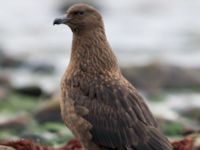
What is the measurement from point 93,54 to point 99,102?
2.56 ft

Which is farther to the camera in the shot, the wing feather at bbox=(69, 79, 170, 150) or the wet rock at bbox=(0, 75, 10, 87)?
the wet rock at bbox=(0, 75, 10, 87)

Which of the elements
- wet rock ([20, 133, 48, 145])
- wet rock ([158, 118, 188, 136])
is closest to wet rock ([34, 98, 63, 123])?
wet rock ([20, 133, 48, 145])

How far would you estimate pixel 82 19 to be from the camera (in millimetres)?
10000

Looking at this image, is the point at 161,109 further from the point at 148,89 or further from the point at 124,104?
the point at 124,104

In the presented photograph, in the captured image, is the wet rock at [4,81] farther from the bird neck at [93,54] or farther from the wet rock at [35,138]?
the bird neck at [93,54]

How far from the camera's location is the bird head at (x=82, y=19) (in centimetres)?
1000

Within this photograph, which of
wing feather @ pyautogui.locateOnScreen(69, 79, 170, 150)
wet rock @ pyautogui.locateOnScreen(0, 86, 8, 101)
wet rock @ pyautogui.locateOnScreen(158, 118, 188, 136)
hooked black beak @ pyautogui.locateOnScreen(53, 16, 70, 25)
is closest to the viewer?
wing feather @ pyautogui.locateOnScreen(69, 79, 170, 150)

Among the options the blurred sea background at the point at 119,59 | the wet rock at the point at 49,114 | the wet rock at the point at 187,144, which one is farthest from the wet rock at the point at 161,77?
the wet rock at the point at 187,144

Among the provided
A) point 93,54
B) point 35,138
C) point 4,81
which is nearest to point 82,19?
point 93,54

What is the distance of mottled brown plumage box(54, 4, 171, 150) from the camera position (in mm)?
9164

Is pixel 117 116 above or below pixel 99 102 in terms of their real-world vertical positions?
below

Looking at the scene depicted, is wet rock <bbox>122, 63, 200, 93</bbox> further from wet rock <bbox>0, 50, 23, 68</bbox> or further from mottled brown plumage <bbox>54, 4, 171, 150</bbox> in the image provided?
mottled brown plumage <bbox>54, 4, 171, 150</bbox>

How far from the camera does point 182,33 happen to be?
2230cm

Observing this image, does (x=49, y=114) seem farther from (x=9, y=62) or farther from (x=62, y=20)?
(x=9, y=62)
